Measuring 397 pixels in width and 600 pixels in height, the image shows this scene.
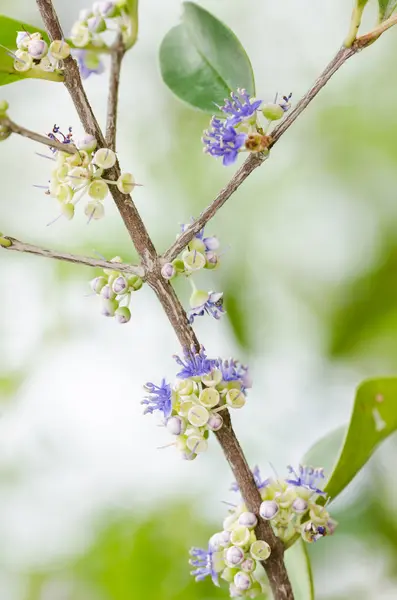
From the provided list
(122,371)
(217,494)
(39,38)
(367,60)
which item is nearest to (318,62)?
(367,60)

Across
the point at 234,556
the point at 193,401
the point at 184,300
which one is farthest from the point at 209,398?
the point at 184,300

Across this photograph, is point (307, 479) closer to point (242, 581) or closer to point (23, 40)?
point (242, 581)

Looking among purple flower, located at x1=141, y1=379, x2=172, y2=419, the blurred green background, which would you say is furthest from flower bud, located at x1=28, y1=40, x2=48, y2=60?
the blurred green background

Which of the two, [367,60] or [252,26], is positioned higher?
[367,60]

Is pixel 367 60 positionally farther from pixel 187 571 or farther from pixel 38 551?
pixel 38 551

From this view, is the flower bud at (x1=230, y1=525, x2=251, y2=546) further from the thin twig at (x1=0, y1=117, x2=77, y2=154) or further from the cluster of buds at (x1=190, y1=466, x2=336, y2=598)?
the thin twig at (x1=0, y1=117, x2=77, y2=154)

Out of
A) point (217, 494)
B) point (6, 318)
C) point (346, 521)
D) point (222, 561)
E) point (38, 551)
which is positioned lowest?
point (38, 551)
